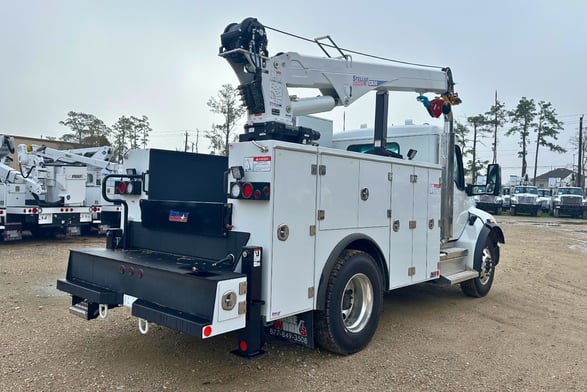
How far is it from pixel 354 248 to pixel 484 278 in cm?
360

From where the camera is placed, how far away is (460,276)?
6566mm

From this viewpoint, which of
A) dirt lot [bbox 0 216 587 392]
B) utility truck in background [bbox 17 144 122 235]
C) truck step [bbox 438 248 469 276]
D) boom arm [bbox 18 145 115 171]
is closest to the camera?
dirt lot [bbox 0 216 587 392]

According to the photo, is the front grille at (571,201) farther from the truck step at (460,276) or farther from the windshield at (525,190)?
the truck step at (460,276)

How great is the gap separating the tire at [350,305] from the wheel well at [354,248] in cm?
8

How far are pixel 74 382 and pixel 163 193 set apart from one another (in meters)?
1.91

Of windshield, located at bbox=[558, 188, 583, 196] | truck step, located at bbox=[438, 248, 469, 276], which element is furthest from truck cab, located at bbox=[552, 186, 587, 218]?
truck step, located at bbox=[438, 248, 469, 276]

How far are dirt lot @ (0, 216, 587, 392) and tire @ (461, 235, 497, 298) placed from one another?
16 centimetres

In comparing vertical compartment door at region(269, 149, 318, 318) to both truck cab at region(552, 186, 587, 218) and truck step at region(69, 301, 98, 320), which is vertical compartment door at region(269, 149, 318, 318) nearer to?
truck step at region(69, 301, 98, 320)

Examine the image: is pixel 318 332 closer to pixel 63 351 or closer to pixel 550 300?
pixel 63 351

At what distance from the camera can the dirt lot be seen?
3992 mm

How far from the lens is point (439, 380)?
4.15 metres

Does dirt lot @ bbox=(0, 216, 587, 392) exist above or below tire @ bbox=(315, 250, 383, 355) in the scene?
below

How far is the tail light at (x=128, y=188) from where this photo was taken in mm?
4727

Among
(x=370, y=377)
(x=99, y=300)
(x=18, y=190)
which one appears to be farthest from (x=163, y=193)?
(x=18, y=190)
